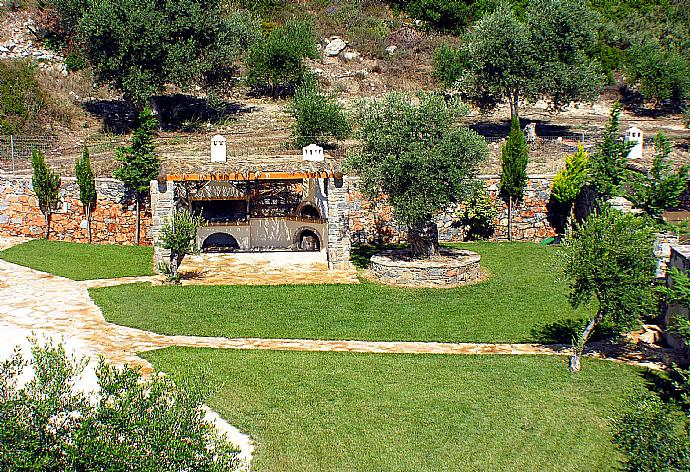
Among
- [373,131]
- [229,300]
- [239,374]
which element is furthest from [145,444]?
[373,131]

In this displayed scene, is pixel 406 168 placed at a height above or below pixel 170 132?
below

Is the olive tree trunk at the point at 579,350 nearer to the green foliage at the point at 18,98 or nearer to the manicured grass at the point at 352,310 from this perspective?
the manicured grass at the point at 352,310

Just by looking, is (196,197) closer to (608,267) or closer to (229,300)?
(229,300)

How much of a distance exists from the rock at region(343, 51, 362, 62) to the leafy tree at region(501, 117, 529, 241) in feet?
68.9

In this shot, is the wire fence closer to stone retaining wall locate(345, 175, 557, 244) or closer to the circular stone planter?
stone retaining wall locate(345, 175, 557, 244)

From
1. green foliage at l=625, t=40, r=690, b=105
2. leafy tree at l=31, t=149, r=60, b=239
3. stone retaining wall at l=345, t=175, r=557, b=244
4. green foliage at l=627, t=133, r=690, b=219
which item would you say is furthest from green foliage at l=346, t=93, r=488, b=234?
green foliage at l=625, t=40, r=690, b=105

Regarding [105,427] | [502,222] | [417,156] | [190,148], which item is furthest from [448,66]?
[105,427]

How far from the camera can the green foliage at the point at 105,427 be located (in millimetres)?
6520

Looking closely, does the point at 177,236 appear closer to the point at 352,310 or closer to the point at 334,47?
the point at 352,310

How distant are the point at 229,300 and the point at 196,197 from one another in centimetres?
771

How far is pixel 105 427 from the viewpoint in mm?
6773

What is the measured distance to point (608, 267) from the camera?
1195cm

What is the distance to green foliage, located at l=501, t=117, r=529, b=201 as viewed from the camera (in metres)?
23.3

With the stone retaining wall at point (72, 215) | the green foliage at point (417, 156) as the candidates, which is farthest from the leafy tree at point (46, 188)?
the green foliage at point (417, 156)
